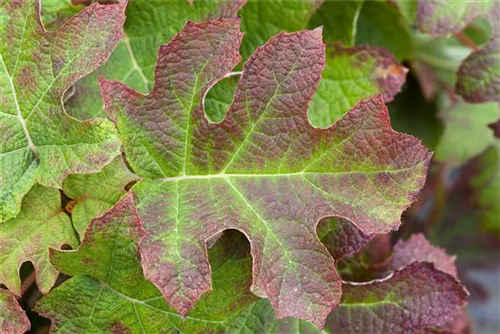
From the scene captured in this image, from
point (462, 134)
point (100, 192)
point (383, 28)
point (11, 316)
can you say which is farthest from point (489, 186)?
point (11, 316)

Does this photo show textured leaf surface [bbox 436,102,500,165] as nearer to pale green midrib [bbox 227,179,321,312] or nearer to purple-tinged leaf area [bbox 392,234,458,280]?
purple-tinged leaf area [bbox 392,234,458,280]

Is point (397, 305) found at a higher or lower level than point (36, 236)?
lower

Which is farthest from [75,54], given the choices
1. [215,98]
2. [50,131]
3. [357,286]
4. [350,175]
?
[357,286]

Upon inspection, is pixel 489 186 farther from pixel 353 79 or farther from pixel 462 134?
pixel 353 79

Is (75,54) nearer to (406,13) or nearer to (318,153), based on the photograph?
(318,153)

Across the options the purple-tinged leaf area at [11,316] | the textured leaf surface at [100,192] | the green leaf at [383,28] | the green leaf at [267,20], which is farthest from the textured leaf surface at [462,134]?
the purple-tinged leaf area at [11,316]

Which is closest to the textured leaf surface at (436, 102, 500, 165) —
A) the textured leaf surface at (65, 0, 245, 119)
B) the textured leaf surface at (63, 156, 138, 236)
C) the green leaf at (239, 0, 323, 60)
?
the green leaf at (239, 0, 323, 60)
